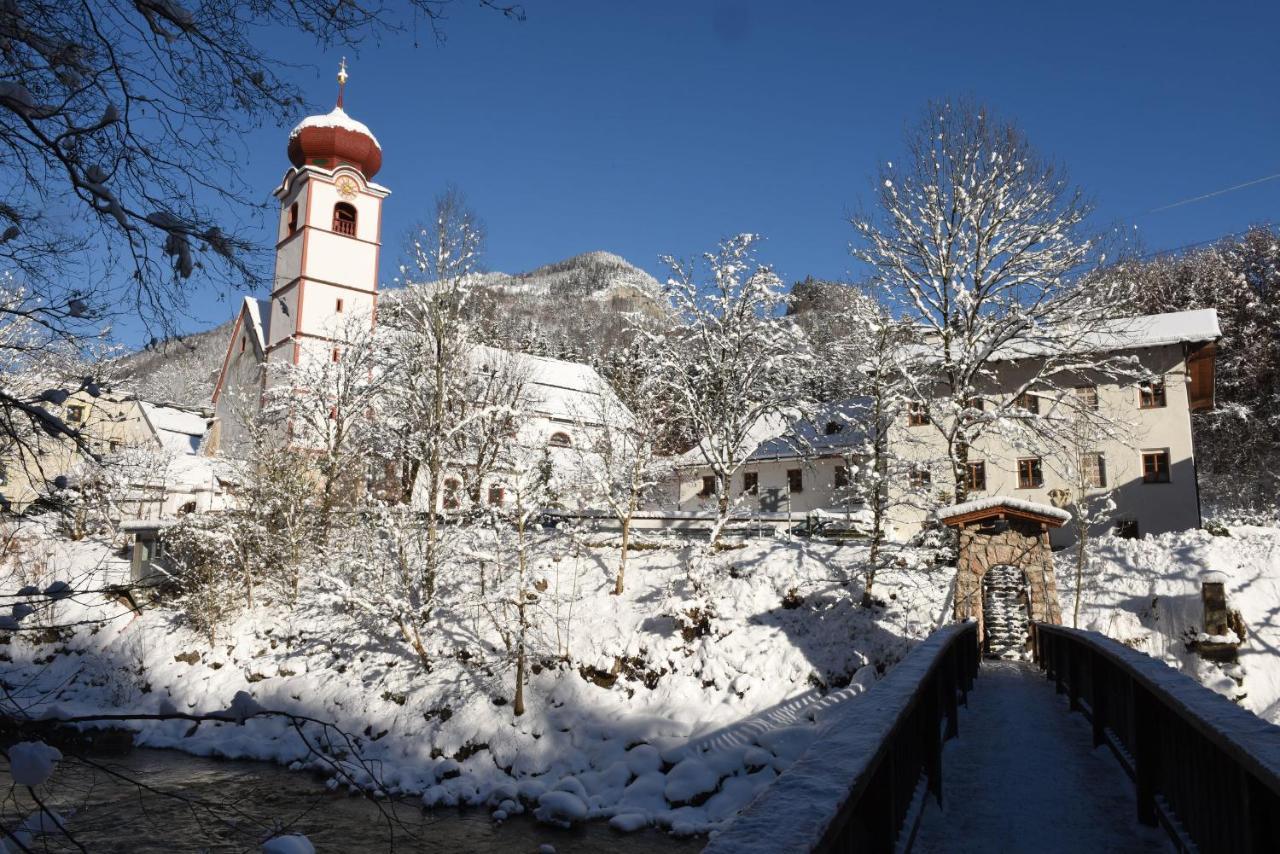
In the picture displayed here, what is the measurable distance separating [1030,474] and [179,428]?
49203mm

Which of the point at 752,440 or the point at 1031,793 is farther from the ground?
the point at 752,440

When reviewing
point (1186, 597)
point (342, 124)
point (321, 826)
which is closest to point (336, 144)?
point (342, 124)

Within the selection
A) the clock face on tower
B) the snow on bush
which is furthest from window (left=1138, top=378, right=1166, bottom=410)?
the clock face on tower

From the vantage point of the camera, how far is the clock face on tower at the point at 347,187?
47.2m

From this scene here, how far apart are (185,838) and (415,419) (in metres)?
15.1

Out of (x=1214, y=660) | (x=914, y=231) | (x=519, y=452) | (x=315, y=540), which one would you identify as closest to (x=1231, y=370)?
(x=914, y=231)

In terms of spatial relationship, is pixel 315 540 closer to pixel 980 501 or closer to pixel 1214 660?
pixel 980 501

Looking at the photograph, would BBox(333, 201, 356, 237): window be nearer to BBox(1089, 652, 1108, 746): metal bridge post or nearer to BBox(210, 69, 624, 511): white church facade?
BBox(210, 69, 624, 511): white church facade

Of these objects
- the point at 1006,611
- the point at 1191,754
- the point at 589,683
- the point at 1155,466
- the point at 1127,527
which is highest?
the point at 1155,466

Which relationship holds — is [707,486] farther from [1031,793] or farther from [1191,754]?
[1191,754]

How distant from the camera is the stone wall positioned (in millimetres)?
18781

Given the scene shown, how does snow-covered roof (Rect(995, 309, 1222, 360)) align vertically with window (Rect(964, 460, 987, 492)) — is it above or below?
above

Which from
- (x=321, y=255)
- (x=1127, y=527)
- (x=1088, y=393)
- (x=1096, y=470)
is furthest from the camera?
(x=321, y=255)

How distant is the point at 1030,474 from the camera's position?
34.4m
